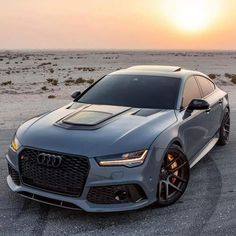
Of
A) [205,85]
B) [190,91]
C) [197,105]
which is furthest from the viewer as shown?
[205,85]

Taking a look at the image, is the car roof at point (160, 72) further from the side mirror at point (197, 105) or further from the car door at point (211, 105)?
the side mirror at point (197, 105)

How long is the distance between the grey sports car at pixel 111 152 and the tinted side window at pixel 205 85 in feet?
3.20

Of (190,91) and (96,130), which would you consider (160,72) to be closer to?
(190,91)

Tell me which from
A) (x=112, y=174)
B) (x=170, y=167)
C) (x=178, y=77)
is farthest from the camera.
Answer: (x=178, y=77)

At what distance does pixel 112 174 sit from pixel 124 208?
0.41m

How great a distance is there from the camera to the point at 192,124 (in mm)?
5797

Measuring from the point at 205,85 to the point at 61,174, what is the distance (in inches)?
148

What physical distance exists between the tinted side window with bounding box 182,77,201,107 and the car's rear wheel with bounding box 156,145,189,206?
109 cm

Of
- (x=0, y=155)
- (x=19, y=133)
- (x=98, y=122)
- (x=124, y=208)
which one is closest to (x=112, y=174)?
(x=124, y=208)

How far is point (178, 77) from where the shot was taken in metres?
6.38

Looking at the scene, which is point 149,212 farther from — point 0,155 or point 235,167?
point 0,155

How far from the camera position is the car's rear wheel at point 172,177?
4.79m

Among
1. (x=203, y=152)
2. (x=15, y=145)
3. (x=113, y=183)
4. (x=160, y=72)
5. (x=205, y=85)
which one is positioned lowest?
(x=203, y=152)

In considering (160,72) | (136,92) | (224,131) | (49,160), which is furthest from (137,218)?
(224,131)
